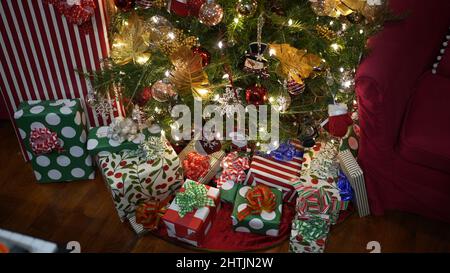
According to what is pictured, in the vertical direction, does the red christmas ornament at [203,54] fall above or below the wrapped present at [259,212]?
above

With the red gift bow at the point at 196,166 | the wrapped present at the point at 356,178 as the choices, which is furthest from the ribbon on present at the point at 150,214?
the wrapped present at the point at 356,178

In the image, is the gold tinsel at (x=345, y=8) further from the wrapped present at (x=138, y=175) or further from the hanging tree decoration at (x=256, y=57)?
the wrapped present at (x=138, y=175)

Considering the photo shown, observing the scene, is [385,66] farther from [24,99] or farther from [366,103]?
[24,99]

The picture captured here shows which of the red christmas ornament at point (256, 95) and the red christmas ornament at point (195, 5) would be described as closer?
the red christmas ornament at point (195, 5)

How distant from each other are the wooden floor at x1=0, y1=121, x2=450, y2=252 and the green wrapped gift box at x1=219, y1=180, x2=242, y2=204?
0.31 m

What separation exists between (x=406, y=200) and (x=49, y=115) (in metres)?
1.78

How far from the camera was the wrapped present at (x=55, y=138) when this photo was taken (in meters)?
2.11

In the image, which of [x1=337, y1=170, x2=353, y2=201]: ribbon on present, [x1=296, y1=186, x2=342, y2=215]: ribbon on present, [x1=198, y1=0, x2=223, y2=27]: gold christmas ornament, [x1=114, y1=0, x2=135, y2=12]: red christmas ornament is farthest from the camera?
[x1=337, y1=170, x2=353, y2=201]: ribbon on present

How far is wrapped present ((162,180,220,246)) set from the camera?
1923 millimetres

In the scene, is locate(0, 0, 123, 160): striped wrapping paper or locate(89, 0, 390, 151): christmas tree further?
locate(0, 0, 123, 160): striped wrapping paper

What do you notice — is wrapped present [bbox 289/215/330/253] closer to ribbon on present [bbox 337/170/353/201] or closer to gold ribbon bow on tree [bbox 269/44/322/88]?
ribbon on present [bbox 337/170/353/201]

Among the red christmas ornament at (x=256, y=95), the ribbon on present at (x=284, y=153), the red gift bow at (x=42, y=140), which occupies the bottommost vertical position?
the ribbon on present at (x=284, y=153)

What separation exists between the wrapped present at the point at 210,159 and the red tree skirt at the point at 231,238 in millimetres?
237

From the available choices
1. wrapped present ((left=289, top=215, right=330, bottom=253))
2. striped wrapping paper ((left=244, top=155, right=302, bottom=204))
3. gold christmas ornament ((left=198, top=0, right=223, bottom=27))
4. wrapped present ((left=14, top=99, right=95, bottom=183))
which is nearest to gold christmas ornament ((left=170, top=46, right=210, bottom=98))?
gold christmas ornament ((left=198, top=0, right=223, bottom=27))
